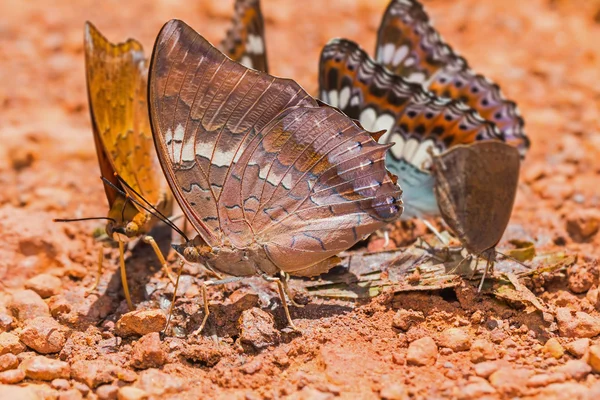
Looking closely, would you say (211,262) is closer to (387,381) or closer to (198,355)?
(198,355)

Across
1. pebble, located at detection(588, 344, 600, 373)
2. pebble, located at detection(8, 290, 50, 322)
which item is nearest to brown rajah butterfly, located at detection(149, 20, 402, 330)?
pebble, located at detection(8, 290, 50, 322)

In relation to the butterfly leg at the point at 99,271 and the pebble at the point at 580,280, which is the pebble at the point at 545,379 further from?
the butterfly leg at the point at 99,271

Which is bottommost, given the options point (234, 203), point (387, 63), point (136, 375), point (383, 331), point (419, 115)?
point (136, 375)

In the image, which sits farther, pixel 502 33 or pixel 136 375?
pixel 502 33

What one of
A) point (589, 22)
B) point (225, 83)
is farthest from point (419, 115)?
point (589, 22)

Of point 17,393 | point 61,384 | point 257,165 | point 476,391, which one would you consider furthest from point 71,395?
point 476,391

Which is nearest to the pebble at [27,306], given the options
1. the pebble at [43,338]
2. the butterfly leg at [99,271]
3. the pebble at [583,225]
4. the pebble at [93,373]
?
the pebble at [43,338]
